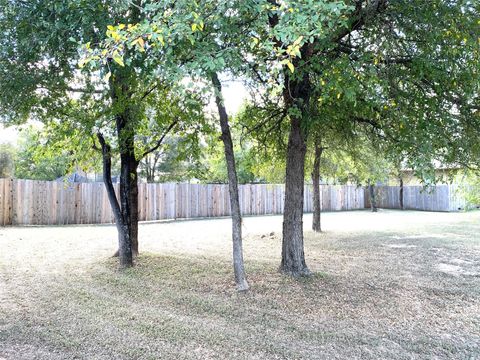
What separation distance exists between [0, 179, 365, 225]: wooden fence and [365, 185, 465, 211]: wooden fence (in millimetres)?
4279

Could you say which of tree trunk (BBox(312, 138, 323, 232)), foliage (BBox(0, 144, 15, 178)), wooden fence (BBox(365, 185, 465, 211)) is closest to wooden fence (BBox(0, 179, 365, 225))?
tree trunk (BBox(312, 138, 323, 232))

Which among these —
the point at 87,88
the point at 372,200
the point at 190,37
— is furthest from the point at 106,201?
the point at 372,200

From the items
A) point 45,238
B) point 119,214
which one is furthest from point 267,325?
point 45,238

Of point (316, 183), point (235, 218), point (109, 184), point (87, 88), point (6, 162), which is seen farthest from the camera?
point (6, 162)

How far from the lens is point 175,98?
602cm

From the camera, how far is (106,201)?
14070mm

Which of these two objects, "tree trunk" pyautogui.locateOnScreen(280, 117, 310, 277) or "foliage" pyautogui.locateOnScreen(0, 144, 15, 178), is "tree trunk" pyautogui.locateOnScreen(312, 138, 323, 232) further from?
"foliage" pyautogui.locateOnScreen(0, 144, 15, 178)

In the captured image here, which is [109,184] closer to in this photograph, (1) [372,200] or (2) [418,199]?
(1) [372,200]

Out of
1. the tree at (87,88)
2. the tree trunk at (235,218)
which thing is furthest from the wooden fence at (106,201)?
the tree trunk at (235,218)

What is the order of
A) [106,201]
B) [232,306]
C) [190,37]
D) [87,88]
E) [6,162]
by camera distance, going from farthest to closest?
[6,162], [106,201], [87,88], [232,306], [190,37]

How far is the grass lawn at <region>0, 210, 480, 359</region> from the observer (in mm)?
3217

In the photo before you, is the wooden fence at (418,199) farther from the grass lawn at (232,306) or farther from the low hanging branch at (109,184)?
the low hanging branch at (109,184)

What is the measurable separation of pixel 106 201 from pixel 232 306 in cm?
1107

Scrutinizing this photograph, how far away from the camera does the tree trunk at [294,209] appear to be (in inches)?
223
